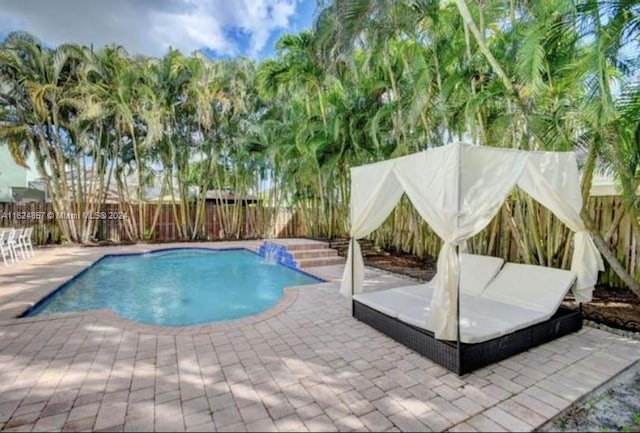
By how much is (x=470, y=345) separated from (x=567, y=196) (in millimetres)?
2406

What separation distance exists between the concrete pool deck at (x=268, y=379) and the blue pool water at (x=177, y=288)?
1155mm

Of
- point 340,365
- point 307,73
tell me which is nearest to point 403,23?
point 307,73

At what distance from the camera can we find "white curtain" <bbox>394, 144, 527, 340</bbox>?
2.90 m

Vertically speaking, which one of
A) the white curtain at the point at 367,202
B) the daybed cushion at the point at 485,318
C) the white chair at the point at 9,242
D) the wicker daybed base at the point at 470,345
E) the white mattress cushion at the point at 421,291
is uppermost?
the white curtain at the point at 367,202

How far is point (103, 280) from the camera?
7.53m

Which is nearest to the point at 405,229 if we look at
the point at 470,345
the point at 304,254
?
the point at 304,254

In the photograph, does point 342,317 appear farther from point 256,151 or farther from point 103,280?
point 256,151

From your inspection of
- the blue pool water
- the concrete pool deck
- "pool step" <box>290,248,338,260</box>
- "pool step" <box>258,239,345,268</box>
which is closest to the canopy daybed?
the concrete pool deck

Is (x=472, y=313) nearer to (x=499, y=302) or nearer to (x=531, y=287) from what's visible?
(x=499, y=302)

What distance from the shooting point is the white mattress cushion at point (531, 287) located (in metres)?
3.80

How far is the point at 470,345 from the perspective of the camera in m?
2.97

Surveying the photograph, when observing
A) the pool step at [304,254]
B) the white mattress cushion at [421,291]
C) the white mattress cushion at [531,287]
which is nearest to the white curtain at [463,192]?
the white mattress cushion at [531,287]

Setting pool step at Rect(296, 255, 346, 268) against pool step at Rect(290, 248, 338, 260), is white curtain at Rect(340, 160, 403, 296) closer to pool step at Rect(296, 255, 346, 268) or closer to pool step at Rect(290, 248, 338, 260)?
pool step at Rect(296, 255, 346, 268)

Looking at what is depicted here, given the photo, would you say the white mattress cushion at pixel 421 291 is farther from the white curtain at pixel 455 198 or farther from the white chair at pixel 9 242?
the white chair at pixel 9 242
